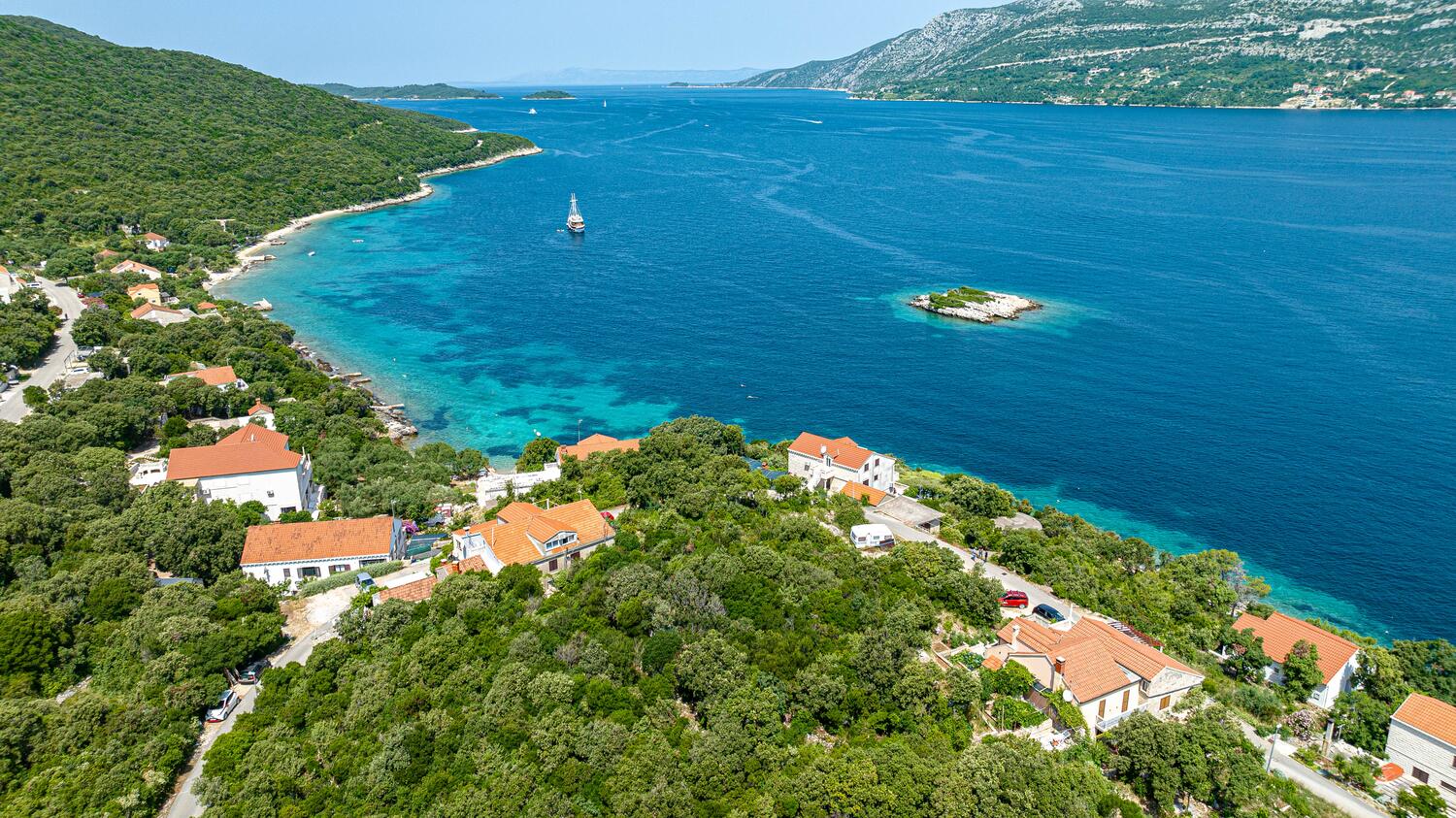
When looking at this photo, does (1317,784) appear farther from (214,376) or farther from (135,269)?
(135,269)

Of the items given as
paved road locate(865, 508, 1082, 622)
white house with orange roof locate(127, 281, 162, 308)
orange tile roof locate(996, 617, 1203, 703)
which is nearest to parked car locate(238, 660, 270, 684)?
paved road locate(865, 508, 1082, 622)

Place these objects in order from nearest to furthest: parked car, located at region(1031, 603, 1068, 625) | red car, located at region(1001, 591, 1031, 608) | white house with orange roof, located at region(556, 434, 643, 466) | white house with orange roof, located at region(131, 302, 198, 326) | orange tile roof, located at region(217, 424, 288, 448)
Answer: parked car, located at region(1031, 603, 1068, 625) < red car, located at region(1001, 591, 1031, 608) < orange tile roof, located at region(217, 424, 288, 448) < white house with orange roof, located at region(556, 434, 643, 466) < white house with orange roof, located at region(131, 302, 198, 326)

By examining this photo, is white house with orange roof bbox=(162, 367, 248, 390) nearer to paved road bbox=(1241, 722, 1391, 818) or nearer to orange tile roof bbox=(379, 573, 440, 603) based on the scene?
orange tile roof bbox=(379, 573, 440, 603)

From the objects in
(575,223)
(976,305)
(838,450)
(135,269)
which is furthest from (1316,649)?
(575,223)

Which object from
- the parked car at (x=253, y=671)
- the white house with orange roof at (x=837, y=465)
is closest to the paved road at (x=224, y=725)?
the parked car at (x=253, y=671)

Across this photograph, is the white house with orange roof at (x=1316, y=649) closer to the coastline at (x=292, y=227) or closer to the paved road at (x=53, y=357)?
the paved road at (x=53, y=357)
